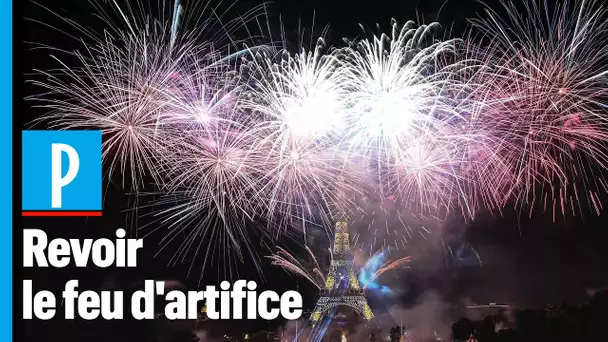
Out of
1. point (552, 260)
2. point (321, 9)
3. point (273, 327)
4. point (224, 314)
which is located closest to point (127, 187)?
point (224, 314)

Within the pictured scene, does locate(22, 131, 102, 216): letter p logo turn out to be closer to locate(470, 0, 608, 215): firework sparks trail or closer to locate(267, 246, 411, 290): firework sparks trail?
locate(267, 246, 411, 290): firework sparks trail

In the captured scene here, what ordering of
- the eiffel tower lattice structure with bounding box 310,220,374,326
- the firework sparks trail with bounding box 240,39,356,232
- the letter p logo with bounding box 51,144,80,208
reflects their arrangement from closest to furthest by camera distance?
the letter p logo with bounding box 51,144,80,208 < the firework sparks trail with bounding box 240,39,356,232 < the eiffel tower lattice structure with bounding box 310,220,374,326

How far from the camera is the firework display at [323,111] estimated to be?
4883 mm

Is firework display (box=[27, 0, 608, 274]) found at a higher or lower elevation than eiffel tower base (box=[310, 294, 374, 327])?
higher

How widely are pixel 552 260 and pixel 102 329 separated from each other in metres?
3.99

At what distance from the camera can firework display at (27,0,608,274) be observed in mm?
4883

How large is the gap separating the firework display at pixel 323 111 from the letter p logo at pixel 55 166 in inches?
4.5

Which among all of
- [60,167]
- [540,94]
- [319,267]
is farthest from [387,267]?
[60,167]

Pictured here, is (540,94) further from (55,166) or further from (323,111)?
(55,166)

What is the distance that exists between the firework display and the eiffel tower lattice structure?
23 centimetres

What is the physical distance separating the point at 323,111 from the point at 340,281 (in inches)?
58.6

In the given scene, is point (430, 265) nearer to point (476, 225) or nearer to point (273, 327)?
point (476, 225)

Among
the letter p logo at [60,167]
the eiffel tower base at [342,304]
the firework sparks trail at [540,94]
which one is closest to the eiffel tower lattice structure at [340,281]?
the eiffel tower base at [342,304]

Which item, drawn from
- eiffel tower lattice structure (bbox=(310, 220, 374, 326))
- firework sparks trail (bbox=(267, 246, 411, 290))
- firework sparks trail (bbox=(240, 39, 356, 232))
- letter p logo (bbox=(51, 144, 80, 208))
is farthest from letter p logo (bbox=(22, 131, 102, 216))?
eiffel tower lattice structure (bbox=(310, 220, 374, 326))
